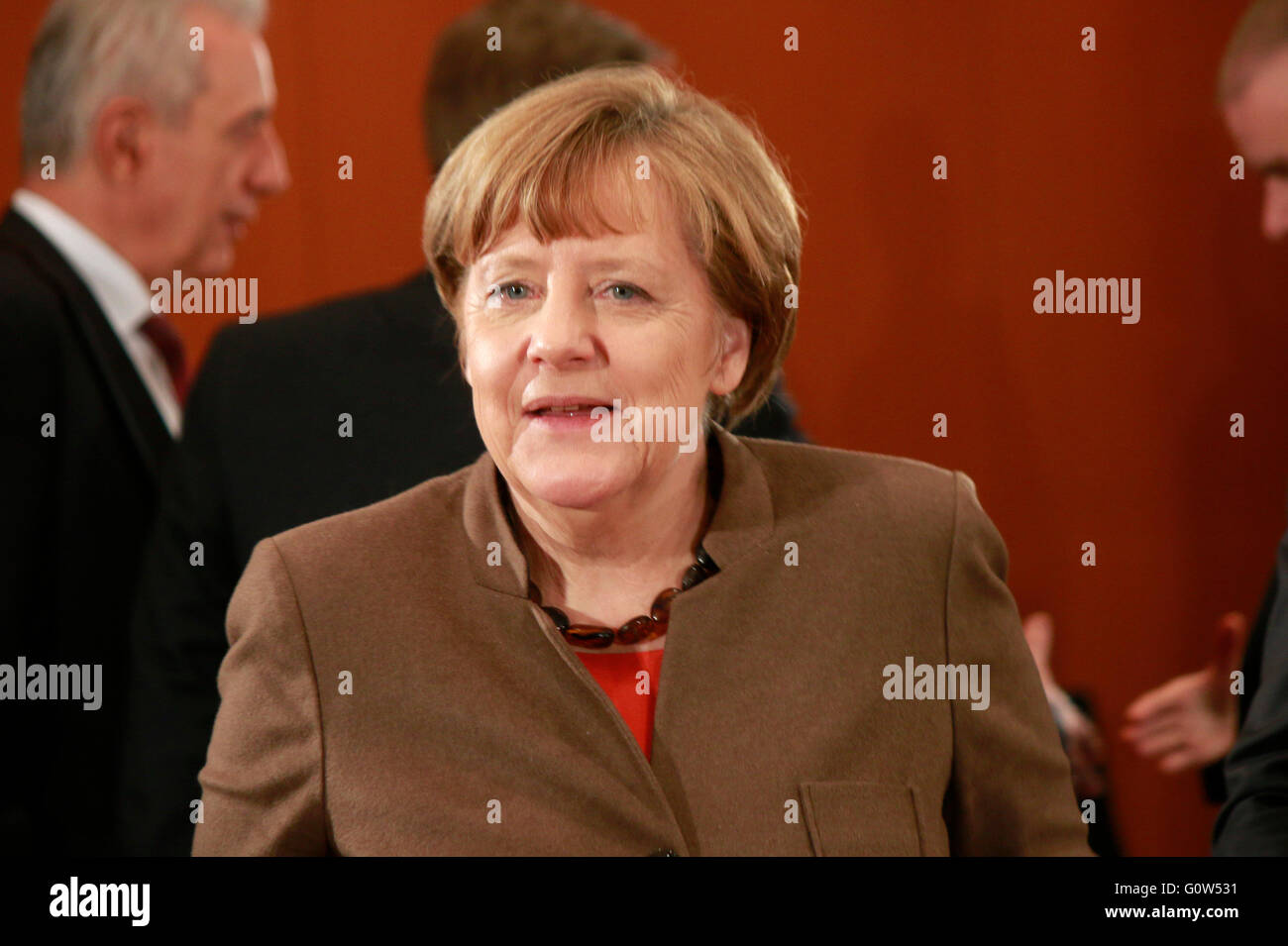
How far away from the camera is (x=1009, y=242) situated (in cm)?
215

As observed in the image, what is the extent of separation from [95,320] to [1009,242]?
1.39 meters

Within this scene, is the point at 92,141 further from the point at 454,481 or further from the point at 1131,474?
the point at 1131,474

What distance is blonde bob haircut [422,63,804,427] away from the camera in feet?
4.65

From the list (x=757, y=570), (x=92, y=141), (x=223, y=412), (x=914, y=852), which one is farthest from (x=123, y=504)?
(x=914, y=852)

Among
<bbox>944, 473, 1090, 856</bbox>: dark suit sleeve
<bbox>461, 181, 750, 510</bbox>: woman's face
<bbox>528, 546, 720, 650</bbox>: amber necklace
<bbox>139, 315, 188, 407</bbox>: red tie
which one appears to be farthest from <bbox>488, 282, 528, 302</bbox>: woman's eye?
<bbox>139, 315, 188, 407</bbox>: red tie

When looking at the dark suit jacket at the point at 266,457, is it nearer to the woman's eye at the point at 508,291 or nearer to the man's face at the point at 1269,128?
the woman's eye at the point at 508,291

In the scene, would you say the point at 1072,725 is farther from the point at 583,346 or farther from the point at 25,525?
the point at 25,525

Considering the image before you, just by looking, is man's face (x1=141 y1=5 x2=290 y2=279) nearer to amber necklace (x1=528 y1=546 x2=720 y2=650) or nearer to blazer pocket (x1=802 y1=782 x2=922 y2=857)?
amber necklace (x1=528 y1=546 x2=720 y2=650)

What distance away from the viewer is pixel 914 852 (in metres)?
1.44

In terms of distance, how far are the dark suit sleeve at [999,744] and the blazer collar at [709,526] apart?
0.75ft

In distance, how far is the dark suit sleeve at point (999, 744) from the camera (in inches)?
59.0
